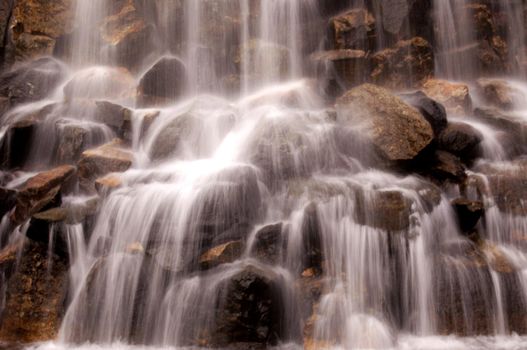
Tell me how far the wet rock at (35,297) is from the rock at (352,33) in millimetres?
10840

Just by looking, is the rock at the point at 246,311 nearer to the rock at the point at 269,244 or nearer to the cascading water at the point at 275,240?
the cascading water at the point at 275,240

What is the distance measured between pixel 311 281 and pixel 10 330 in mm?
5012

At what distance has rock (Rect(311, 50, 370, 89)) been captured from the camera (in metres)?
13.2

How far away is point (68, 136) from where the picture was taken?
11.1 m

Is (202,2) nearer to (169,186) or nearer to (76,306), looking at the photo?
(169,186)

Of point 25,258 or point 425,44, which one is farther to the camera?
point 425,44

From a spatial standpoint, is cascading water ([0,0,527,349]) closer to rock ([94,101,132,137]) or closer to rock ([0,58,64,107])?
rock ([94,101,132,137])

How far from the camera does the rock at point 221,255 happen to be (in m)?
6.74

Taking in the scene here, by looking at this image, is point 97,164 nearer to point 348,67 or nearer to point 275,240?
point 275,240

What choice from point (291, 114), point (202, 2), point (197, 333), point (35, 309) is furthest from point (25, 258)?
point (202, 2)

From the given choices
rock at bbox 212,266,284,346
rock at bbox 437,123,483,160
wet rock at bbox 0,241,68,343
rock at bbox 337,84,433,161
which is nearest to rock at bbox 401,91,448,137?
rock at bbox 437,123,483,160

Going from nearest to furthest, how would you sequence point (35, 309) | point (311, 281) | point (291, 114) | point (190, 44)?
point (311, 281) < point (35, 309) < point (291, 114) < point (190, 44)

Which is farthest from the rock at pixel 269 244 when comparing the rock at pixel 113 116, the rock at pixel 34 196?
the rock at pixel 113 116

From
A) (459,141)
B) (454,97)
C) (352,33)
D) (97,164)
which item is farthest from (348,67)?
(97,164)
